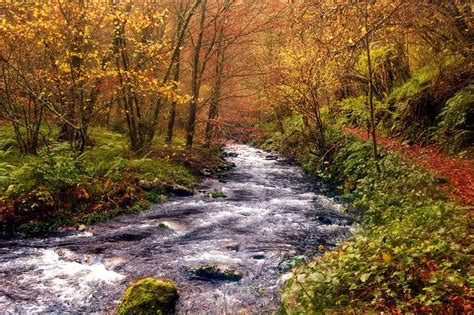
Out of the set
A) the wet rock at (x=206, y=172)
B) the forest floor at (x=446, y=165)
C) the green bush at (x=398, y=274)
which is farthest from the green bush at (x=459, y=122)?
the wet rock at (x=206, y=172)

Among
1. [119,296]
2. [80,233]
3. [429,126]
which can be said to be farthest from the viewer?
[429,126]

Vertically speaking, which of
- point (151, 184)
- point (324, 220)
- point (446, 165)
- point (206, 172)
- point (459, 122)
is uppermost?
point (459, 122)

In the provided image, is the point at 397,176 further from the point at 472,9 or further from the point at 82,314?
the point at 82,314

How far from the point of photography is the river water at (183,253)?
7270 mm

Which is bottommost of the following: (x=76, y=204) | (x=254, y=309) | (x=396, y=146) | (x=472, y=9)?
(x=254, y=309)

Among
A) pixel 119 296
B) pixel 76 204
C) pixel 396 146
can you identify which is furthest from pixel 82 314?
pixel 396 146

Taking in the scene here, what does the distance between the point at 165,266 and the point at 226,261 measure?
1.36 m

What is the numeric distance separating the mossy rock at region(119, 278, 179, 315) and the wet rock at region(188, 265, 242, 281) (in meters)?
1.11

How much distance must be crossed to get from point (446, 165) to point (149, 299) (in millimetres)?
8933

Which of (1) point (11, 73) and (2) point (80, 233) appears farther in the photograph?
(1) point (11, 73)

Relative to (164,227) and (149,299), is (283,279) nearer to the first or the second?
(149,299)

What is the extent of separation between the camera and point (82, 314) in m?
6.77

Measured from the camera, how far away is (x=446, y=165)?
1125 centimetres

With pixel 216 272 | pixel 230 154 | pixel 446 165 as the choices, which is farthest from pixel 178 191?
pixel 230 154
